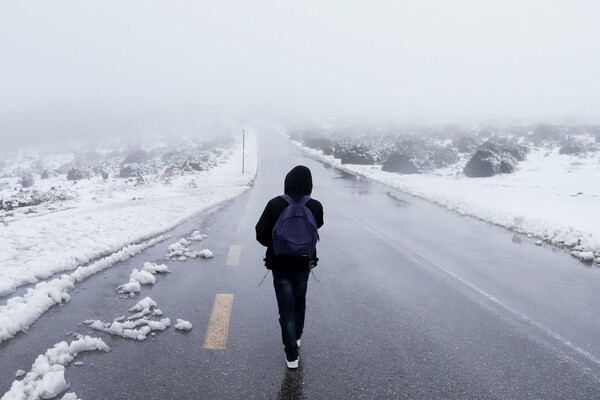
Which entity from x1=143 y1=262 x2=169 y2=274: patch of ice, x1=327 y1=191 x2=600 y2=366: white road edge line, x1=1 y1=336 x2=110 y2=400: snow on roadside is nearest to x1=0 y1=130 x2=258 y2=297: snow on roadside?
x1=143 y1=262 x2=169 y2=274: patch of ice

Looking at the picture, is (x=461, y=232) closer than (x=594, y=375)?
No

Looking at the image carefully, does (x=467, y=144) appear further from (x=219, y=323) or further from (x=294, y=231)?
(x=294, y=231)

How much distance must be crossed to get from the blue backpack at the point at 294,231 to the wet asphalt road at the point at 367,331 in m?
1.19

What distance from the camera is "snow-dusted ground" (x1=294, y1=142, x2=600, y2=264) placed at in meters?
11.3

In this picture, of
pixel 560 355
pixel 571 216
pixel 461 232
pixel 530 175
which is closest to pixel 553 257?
pixel 461 232

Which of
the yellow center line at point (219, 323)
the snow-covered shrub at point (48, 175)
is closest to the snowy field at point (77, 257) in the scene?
the yellow center line at point (219, 323)

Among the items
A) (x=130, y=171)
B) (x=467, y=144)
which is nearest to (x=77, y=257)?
(x=130, y=171)

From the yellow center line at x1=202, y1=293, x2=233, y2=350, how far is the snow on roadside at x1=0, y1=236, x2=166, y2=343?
2087mm

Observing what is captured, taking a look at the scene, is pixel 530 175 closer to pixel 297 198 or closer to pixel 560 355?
pixel 560 355

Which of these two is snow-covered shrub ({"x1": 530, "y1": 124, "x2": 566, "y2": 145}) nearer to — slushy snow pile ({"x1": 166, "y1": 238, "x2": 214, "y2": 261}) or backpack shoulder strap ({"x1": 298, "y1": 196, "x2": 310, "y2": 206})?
slushy snow pile ({"x1": 166, "y1": 238, "x2": 214, "y2": 261})

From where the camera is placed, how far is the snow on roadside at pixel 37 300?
4766 millimetres

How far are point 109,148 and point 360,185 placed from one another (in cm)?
6094

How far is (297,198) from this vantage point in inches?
156

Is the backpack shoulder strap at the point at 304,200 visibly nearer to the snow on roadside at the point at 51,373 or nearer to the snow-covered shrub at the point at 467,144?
the snow on roadside at the point at 51,373
